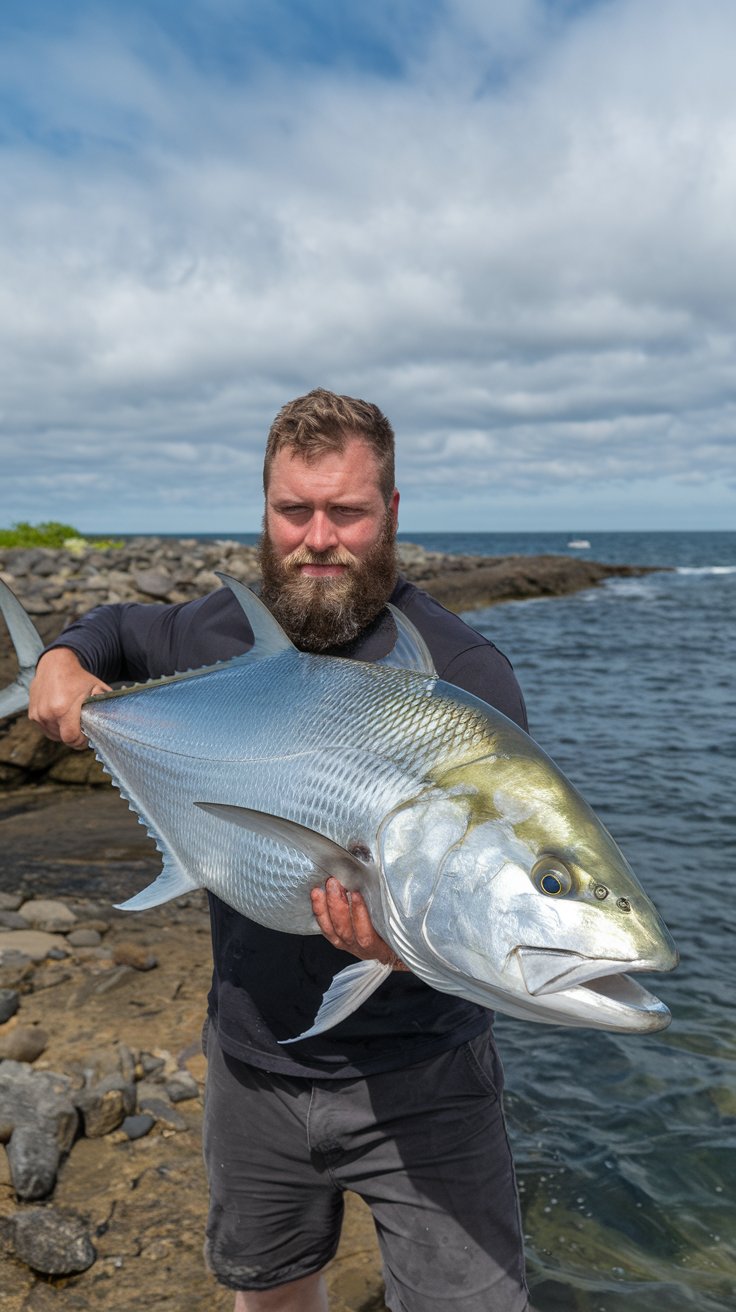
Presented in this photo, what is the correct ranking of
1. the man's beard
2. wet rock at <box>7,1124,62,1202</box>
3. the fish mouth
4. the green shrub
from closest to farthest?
the fish mouth → the man's beard → wet rock at <box>7,1124,62,1202</box> → the green shrub

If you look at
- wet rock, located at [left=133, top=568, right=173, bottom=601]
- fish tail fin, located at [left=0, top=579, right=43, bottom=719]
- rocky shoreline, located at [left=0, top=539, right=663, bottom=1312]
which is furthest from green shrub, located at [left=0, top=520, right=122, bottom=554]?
fish tail fin, located at [left=0, top=579, right=43, bottom=719]

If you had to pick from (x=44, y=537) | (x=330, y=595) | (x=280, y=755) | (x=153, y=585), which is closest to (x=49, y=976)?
(x=330, y=595)

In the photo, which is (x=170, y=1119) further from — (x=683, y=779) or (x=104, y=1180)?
(x=683, y=779)

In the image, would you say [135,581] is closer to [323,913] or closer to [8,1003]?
[8,1003]

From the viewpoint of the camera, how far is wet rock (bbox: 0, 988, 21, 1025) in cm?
507

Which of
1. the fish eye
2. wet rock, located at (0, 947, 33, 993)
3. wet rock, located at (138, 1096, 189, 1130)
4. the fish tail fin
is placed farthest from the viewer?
wet rock, located at (0, 947, 33, 993)

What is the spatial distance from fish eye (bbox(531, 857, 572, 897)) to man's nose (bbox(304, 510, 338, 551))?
1271mm

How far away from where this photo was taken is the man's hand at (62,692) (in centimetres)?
282

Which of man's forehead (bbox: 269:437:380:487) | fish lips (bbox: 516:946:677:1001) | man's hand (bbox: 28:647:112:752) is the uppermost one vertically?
man's forehead (bbox: 269:437:380:487)

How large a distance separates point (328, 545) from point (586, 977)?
1507 mm

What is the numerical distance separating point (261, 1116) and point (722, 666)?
20.0 metres

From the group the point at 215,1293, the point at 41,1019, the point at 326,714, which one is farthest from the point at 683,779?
the point at 326,714

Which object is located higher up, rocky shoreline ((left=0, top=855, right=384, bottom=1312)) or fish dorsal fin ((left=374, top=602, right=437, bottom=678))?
fish dorsal fin ((left=374, top=602, right=437, bottom=678))

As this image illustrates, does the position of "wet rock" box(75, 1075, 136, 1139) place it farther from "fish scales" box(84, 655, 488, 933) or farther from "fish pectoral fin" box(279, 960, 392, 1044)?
"fish pectoral fin" box(279, 960, 392, 1044)
